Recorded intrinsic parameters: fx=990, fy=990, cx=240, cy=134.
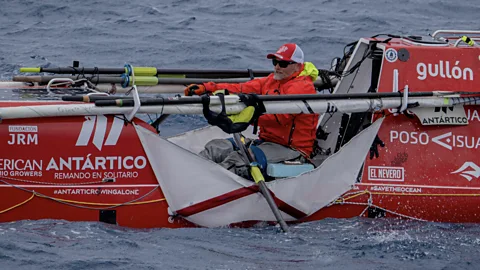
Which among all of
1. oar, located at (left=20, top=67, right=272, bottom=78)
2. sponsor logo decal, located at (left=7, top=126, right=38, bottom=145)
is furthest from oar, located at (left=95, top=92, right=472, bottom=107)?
oar, located at (left=20, top=67, right=272, bottom=78)

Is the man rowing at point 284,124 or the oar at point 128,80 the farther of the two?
the oar at point 128,80

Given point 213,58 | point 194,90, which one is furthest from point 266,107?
point 213,58

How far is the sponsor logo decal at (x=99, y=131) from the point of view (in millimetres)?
7570

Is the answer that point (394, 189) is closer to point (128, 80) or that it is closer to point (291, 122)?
point (291, 122)

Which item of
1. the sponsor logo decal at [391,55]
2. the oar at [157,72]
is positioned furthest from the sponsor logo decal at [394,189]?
the oar at [157,72]

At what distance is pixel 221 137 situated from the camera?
31.0 feet

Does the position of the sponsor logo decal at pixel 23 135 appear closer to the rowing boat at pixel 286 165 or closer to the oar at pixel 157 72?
the rowing boat at pixel 286 165

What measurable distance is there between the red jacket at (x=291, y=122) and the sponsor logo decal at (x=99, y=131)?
3.80 feet

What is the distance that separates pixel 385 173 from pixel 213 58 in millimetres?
6354

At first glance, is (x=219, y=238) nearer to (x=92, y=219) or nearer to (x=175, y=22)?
Answer: (x=92, y=219)

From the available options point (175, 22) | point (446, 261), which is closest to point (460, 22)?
point (175, 22)

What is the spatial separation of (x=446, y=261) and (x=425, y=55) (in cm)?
202

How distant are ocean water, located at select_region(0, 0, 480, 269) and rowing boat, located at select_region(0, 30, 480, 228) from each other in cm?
17

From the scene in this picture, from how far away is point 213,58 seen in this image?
47.0 ft
